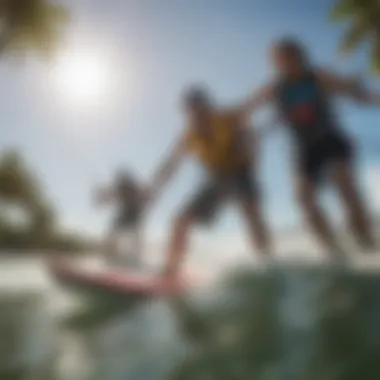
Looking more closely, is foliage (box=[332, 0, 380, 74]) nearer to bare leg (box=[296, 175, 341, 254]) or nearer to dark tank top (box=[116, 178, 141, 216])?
bare leg (box=[296, 175, 341, 254])

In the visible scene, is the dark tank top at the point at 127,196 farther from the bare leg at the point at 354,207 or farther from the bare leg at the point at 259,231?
the bare leg at the point at 354,207

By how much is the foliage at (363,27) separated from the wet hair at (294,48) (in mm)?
60

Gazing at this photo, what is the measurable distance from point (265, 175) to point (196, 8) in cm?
30

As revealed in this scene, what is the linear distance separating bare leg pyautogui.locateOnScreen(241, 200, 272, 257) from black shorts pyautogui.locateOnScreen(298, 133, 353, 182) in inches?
3.8

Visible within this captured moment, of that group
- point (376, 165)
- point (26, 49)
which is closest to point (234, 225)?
point (376, 165)

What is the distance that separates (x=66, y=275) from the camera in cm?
149

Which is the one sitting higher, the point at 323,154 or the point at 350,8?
the point at 350,8

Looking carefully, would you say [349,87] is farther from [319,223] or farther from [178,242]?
[178,242]

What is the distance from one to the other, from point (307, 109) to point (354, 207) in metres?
0.17

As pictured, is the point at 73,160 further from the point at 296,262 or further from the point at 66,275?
the point at 296,262

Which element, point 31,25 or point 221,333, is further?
point 31,25

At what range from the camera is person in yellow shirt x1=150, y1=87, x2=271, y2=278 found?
4.77 ft

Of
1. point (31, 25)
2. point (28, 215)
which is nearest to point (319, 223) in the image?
point (28, 215)

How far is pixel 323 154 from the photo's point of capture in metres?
1.45
